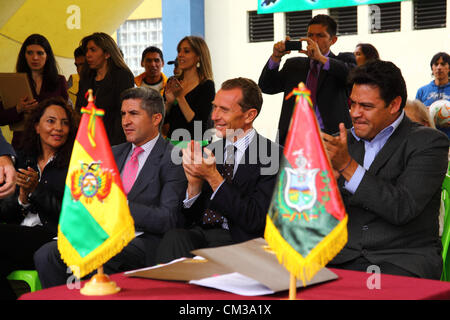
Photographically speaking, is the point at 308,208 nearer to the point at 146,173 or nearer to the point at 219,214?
the point at 219,214

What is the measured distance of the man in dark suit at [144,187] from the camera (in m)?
2.61

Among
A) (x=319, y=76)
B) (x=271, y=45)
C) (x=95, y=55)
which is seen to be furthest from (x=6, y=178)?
(x=271, y=45)

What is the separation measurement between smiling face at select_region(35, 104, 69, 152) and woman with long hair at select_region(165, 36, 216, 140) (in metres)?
Answer: 0.91

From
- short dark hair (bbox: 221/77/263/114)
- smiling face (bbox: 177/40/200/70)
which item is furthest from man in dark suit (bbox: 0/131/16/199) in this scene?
smiling face (bbox: 177/40/200/70)

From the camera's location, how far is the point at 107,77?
416 cm

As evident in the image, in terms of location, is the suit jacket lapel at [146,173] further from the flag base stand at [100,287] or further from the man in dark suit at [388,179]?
the flag base stand at [100,287]

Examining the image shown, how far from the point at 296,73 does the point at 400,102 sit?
1829mm

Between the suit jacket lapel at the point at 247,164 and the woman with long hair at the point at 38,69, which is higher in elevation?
the woman with long hair at the point at 38,69

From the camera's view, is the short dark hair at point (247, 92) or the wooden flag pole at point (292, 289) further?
the short dark hair at point (247, 92)

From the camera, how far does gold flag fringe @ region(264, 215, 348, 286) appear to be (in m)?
1.39

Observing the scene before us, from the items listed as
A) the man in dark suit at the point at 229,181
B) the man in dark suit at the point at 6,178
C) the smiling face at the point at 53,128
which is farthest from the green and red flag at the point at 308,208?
the smiling face at the point at 53,128
